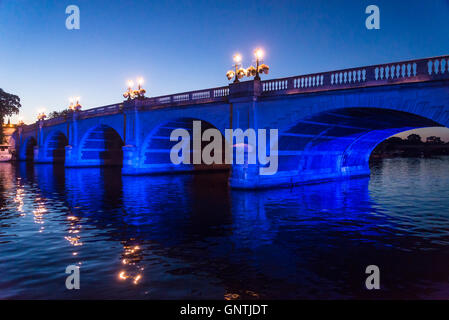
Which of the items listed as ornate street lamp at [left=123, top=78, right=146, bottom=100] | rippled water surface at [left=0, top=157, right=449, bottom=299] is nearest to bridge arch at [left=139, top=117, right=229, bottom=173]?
ornate street lamp at [left=123, top=78, right=146, bottom=100]

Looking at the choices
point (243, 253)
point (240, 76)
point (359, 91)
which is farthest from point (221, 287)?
point (240, 76)

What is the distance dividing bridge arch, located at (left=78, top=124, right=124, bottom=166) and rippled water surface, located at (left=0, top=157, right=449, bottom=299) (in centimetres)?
2981

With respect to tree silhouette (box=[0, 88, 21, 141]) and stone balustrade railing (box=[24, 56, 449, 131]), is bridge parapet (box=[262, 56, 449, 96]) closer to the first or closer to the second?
stone balustrade railing (box=[24, 56, 449, 131])

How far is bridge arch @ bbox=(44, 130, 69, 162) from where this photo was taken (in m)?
59.5

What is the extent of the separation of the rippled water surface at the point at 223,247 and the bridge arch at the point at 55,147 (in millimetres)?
45627

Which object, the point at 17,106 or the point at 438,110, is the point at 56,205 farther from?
the point at 17,106

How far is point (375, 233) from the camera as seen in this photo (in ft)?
38.4

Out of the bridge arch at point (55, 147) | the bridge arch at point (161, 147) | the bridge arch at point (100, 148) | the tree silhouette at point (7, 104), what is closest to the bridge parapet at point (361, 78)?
the bridge arch at point (161, 147)

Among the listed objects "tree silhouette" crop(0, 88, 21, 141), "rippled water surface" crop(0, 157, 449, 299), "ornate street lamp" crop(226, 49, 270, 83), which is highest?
"tree silhouette" crop(0, 88, 21, 141)

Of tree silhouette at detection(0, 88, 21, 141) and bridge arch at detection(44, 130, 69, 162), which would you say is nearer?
bridge arch at detection(44, 130, 69, 162)

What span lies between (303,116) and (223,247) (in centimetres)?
1212

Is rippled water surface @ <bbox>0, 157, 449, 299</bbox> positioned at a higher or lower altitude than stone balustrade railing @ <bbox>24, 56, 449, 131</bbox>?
lower
